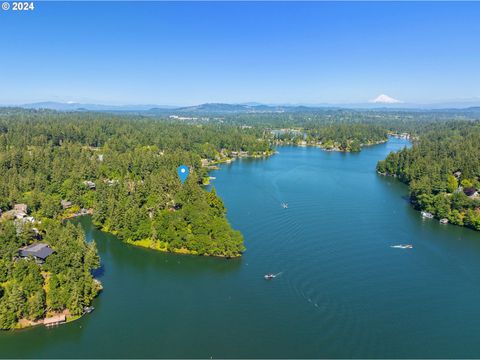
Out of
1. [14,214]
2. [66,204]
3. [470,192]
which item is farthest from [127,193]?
[470,192]

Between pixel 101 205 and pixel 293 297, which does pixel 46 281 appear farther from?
pixel 293 297

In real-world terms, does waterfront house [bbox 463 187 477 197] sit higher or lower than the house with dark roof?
higher

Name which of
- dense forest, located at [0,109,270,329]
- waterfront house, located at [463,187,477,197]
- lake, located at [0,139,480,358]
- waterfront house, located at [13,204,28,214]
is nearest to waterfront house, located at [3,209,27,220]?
dense forest, located at [0,109,270,329]

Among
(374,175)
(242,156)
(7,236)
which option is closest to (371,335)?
(7,236)

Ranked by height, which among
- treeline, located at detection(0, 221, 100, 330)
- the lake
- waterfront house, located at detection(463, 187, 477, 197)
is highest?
waterfront house, located at detection(463, 187, 477, 197)

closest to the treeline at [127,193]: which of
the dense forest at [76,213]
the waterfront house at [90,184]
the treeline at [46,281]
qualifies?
the dense forest at [76,213]

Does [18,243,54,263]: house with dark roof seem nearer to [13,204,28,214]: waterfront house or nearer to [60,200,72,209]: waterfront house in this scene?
[13,204,28,214]: waterfront house

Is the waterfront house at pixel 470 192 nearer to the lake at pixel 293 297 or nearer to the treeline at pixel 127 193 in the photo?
the lake at pixel 293 297
